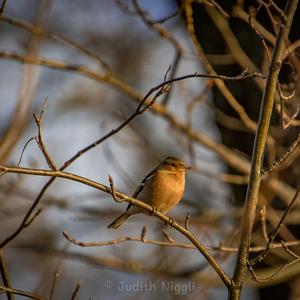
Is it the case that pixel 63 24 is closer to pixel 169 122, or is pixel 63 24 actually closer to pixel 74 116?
pixel 74 116

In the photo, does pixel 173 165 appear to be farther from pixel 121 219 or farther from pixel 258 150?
pixel 258 150

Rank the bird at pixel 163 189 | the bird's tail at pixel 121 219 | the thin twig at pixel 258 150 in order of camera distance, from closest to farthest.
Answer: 1. the thin twig at pixel 258 150
2. the bird at pixel 163 189
3. the bird's tail at pixel 121 219

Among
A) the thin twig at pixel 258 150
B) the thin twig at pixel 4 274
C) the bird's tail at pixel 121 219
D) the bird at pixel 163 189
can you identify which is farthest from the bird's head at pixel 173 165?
the thin twig at pixel 4 274

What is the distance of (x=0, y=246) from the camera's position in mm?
3125

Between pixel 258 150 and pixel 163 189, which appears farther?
pixel 163 189

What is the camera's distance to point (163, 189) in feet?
16.8

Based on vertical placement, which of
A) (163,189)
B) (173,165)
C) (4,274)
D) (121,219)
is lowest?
(4,274)

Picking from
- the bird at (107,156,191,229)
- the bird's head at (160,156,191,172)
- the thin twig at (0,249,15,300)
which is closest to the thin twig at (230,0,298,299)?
the thin twig at (0,249,15,300)

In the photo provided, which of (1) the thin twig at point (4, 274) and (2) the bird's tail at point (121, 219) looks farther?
(2) the bird's tail at point (121, 219)

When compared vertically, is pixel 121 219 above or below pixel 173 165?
below

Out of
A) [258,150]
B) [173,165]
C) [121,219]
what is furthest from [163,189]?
[258,150]

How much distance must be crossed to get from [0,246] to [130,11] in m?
2.49

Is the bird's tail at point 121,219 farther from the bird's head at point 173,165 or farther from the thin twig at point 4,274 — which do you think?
the thin twig at point 4,274

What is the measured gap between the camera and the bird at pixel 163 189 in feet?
16.8
